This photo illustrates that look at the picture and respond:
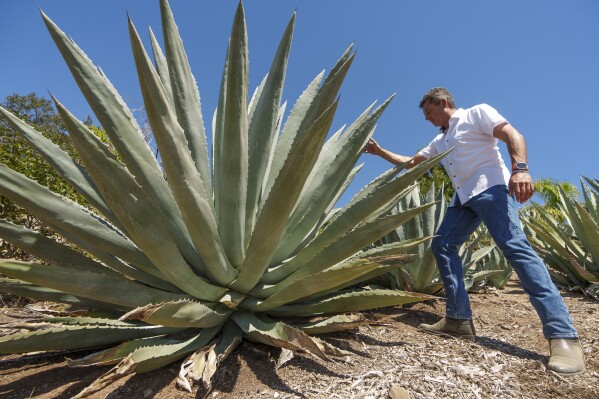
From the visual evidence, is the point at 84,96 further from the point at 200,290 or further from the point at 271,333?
the point at 271,333

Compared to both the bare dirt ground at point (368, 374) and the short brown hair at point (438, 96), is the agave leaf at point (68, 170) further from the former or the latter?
the short brown hair at point (438, 96)

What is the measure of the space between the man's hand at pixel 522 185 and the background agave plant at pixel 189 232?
0.68 m

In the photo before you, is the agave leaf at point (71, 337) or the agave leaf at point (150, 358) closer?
the agave leaf at point (150, 358)

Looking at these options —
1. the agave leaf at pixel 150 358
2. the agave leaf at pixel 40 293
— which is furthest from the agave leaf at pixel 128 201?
the agave leaf at pixel 40 293

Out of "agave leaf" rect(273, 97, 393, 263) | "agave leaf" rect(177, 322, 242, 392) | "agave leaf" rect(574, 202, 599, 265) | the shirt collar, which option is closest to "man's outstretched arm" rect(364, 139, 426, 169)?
the shirt collar

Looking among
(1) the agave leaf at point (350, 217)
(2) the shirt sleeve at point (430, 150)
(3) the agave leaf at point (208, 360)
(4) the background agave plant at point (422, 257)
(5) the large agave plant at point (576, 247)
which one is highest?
(2) the shirt sleeve at point (430, 150)

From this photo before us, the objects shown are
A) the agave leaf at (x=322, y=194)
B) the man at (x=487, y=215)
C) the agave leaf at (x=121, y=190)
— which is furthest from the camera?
the man at (x=487, y=215)

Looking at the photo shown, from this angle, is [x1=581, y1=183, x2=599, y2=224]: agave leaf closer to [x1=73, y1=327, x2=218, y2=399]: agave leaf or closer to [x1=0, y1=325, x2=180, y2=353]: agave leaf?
[x1=73, y1=327, x2=218, y2=399]: agave leaf

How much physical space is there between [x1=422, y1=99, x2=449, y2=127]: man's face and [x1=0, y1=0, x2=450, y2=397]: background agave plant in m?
0.94

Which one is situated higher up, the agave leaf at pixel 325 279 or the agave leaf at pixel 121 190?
the agave leaf at pixel 121 190

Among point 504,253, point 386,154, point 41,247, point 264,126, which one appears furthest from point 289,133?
point 504,253

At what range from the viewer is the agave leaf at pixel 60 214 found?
4.89 ft

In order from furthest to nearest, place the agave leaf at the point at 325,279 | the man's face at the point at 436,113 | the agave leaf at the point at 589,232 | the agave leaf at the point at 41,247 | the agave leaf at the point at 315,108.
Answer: the agave leaf at the point at 589,232, the man's face at the point at 436,113, the agave leaf at the point at 315,108, the agave leaf at the point at 41,247, the agave leaf at the point at 325,279

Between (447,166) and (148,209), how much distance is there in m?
2.06
